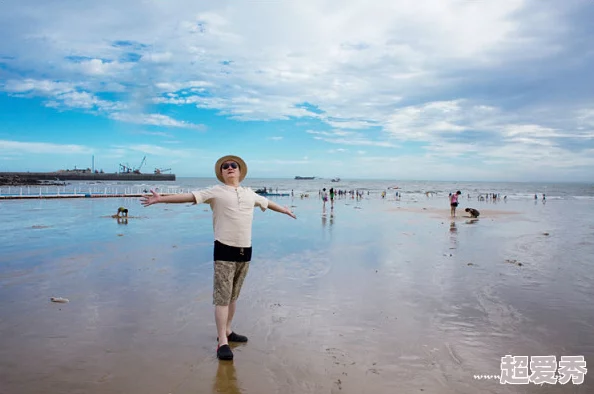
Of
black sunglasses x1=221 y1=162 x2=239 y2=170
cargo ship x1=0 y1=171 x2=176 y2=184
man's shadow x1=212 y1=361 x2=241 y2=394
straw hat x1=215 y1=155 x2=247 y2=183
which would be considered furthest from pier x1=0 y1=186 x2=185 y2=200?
cargo ship x1=0 y1=171 x2=176 y2=184

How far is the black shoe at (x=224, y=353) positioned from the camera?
5039 mm

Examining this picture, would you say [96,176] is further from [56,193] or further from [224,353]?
[224,353]

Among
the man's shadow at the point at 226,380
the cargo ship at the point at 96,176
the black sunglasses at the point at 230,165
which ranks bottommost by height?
the man's shadow at the point at 226,380

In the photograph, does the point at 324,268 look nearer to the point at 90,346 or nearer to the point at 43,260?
the point at 90,346

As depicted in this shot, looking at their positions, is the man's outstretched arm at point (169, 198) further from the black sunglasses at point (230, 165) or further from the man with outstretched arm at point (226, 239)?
the black sunglasses at point (230, 165)

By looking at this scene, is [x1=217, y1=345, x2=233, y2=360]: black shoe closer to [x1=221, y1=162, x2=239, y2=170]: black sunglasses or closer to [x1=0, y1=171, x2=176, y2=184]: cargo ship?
[x1=221, y1=162, x2=239, y2=170]: black sunglasses

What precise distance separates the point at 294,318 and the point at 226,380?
222cm

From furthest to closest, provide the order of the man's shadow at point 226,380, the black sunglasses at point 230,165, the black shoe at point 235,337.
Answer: the black shoe at point 235,337 → the black sunglasses at point 230,165 → the man's shadow at point 226,380

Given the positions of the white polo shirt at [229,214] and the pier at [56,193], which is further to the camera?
the pier at [56,193]

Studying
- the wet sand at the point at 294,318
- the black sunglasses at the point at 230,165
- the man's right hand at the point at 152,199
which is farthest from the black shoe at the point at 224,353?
the black sunglasses at the point at 230,165

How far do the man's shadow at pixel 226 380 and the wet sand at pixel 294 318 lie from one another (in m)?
0.02

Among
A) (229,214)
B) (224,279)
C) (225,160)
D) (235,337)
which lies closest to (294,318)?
(235,337)

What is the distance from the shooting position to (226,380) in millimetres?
4602

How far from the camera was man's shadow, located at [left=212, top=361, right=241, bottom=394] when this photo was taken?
14.4 ft
